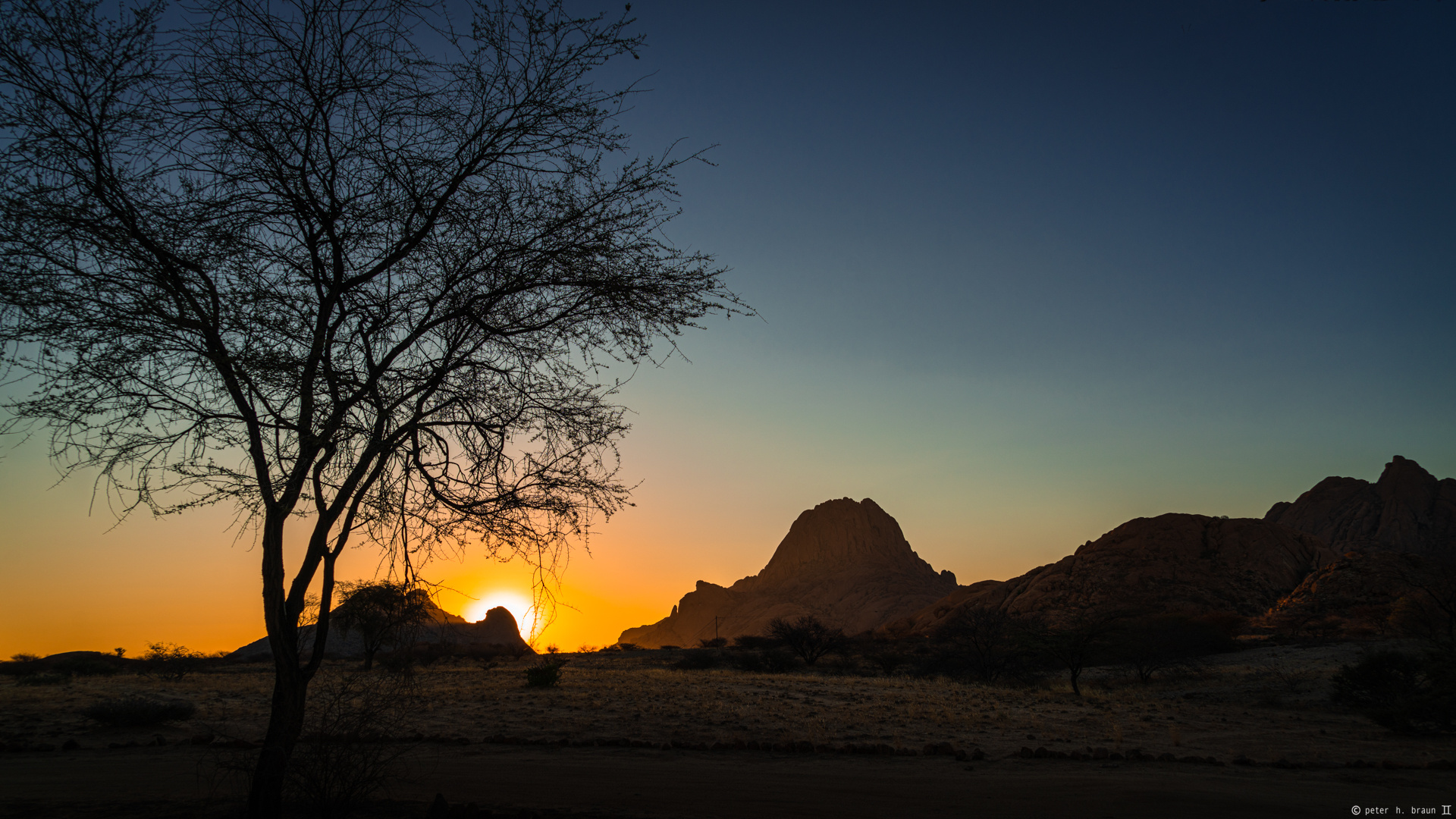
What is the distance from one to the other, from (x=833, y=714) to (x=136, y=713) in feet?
50.9

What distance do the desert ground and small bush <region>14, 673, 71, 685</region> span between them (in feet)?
6.17

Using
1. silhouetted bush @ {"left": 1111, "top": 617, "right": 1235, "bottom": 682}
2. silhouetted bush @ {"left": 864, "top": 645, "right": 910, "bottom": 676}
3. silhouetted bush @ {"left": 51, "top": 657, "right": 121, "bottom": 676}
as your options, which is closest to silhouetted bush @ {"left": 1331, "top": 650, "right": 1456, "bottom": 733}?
silhouetted bush @ {"left": 1111, "top": 617, "right": 1235, "bottom": 682}

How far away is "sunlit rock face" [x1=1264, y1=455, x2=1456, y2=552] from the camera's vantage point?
292 feet

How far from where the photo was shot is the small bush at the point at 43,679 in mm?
27156

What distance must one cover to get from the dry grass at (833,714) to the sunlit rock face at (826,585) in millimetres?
80457

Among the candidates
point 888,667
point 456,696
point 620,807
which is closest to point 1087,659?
point 888,667

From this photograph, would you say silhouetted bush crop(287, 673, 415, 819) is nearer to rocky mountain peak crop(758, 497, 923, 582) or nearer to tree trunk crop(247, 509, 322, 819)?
tree trunk crop(247, 509, 322, 819)

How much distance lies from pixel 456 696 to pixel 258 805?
50.7 ft

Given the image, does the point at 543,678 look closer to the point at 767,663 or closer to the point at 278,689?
the point at 278,689

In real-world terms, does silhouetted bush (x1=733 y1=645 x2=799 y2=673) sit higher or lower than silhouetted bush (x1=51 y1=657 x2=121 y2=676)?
lower

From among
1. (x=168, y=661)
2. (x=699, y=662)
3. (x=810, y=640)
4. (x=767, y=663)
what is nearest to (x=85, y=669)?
(x=168, y=661)

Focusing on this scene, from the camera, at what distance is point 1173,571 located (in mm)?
62750

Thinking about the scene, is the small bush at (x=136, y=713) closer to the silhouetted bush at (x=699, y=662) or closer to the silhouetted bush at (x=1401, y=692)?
the silhouetted bush at (x=699, y=662)

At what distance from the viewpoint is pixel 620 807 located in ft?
24.5
